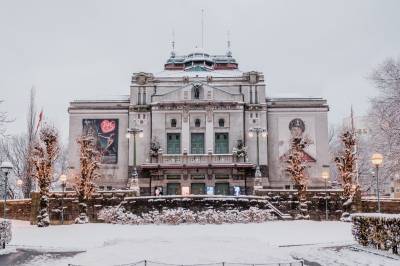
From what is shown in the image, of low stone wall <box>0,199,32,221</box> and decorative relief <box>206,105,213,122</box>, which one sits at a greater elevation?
decorative relief <box>206,105,213,122</box>

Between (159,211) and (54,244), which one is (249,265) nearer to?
(54,244)

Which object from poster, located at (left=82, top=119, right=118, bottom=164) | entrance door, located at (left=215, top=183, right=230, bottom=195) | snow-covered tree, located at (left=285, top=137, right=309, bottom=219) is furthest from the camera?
poster, located at (left=82, top=119, right=118, bottom=164)

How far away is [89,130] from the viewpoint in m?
Result: 56.6

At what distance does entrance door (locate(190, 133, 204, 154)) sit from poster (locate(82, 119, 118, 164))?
9203mm

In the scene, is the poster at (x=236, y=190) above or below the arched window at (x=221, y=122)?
below

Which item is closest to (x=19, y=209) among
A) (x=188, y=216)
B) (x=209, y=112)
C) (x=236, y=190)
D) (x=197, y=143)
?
(x=188, y=216)

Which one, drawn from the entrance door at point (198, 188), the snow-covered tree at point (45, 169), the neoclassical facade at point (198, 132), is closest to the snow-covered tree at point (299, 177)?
the neoclassical facade at point (198, 132)

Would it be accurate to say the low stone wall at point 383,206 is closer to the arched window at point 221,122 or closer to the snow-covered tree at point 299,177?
the snow-covered tree at point 299,177

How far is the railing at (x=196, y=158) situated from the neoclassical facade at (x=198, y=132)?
0.11m

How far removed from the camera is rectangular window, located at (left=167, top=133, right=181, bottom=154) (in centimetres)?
5791

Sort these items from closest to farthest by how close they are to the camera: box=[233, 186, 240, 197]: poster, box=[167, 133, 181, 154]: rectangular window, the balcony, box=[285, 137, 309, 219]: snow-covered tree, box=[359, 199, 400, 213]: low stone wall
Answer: box=[285, 137, 309, 219]: snow-covered tree → box=[359, 199, 400, 213]: low stone wall → box=[233, 186, 240, 197]: poster → the balcony → box=[167, 133, 181, 154]: rectangular window

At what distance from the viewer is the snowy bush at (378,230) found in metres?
18.1

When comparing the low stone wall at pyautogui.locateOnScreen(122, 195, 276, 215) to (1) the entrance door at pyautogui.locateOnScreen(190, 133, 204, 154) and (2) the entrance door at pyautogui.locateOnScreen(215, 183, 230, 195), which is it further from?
(1) the entrance door at pyautogui.locateOnScreen(190, 133, 204, 154)

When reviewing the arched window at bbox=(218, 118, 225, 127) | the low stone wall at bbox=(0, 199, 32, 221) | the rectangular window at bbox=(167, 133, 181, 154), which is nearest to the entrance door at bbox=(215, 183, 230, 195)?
the rectangular window at bbox=(167, 133, 181, 154)
